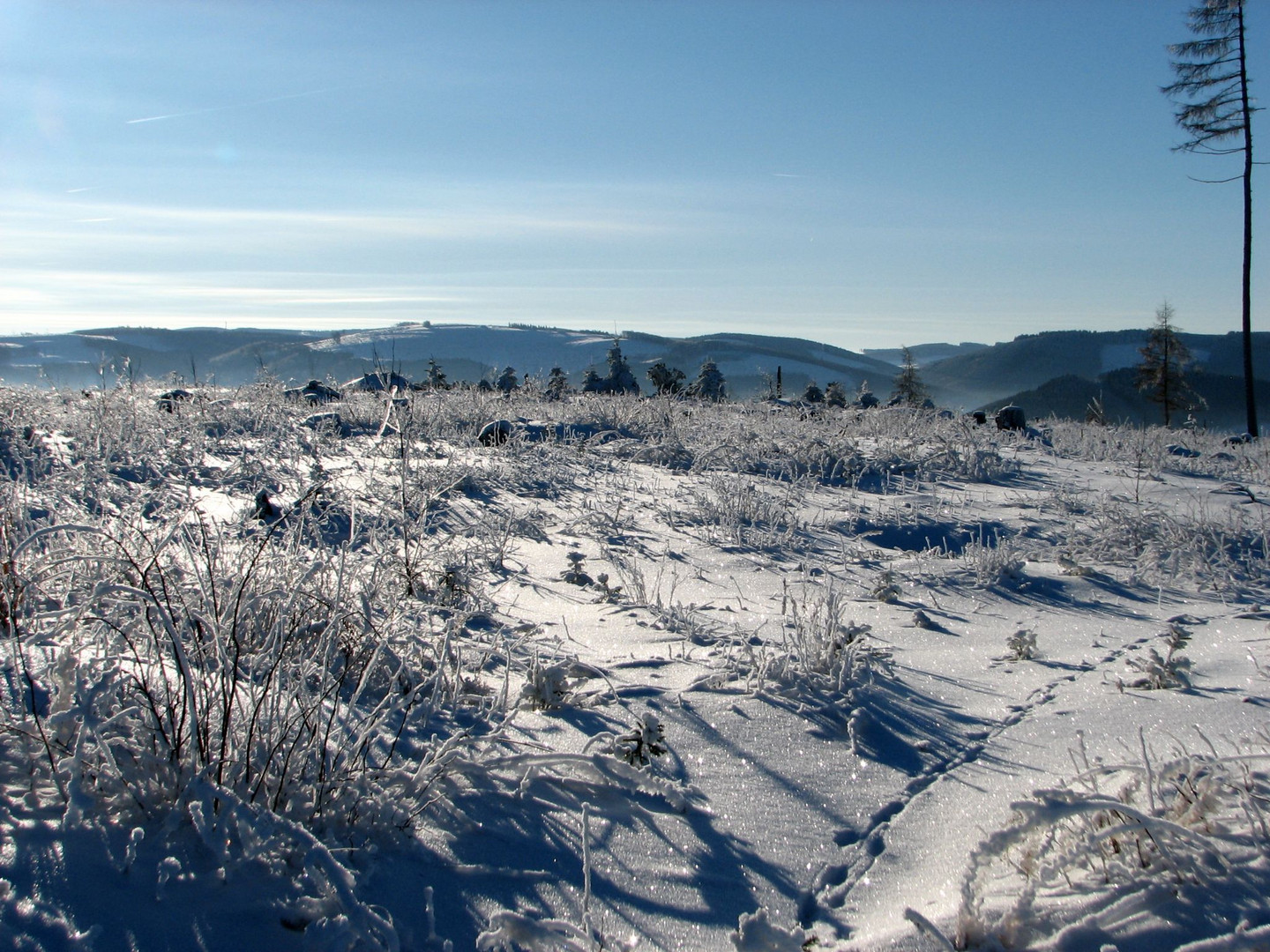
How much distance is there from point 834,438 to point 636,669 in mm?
5875

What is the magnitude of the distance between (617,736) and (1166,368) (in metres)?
36.1

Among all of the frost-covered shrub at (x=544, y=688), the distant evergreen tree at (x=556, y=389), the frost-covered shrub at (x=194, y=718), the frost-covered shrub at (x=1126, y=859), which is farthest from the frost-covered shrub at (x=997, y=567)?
the distant evergreen tree at (x=556, y=389)

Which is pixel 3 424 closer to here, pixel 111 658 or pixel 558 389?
pixel 111 658

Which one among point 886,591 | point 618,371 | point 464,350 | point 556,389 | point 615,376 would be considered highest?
point 464,350

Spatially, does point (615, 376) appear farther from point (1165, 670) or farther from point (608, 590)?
point (1165, 670)

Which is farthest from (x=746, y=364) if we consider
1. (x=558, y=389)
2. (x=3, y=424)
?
(x=3, y=424)

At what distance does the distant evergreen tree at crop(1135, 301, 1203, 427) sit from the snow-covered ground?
30.1 meters

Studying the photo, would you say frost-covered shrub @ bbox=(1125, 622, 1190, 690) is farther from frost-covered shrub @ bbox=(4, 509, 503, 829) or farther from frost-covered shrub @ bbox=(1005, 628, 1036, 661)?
frost-covered shrub @ bbox=(4, 509, 503, 829)

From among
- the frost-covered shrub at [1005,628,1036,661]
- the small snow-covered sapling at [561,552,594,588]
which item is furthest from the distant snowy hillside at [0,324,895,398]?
the frost-covered shrub at [1005,628,1036,661]

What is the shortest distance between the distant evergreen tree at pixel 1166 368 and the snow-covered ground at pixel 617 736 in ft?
98.9

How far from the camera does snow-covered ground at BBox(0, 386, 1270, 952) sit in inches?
58.2

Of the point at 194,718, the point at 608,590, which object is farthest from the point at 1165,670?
the point at 194,718

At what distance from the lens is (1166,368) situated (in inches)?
1212

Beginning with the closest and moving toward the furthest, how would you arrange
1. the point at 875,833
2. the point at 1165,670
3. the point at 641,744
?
the point at 875,833 → the point at 641,744 → the point at 1165,670
